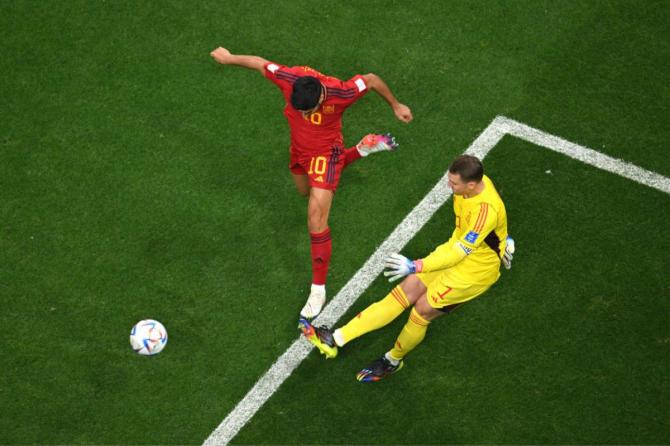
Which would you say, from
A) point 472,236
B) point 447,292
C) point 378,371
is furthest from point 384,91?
point 378,371

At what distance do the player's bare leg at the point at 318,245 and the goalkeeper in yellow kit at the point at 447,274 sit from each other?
0.33 meters

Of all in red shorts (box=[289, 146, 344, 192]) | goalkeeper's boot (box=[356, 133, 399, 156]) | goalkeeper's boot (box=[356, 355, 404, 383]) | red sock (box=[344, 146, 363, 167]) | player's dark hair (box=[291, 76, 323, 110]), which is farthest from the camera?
red sock (box=[344, 146, 363, 167])

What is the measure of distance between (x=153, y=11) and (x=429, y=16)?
133 inches

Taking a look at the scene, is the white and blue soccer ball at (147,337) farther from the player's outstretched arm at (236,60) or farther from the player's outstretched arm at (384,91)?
the player's outstretched arm at (384,91)

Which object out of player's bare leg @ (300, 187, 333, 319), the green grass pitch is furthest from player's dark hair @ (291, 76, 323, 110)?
the green grass pitch

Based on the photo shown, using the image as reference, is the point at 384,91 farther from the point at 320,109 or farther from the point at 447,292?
the point at 447,292

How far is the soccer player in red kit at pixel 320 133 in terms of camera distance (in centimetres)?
746

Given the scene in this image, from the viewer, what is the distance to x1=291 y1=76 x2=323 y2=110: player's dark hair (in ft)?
23.0

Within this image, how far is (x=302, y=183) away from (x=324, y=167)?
71 centimetres

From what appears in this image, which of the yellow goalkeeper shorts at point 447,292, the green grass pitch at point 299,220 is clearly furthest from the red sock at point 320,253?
the yellow goalkeeper shorts at point 447,292

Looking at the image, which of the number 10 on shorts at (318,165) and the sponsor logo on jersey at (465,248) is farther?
the number 10 on shorts at (318,165)

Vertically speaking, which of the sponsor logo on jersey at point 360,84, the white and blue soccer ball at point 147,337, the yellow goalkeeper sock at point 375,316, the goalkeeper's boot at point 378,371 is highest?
the sponsor logo on jersey at point 360,84

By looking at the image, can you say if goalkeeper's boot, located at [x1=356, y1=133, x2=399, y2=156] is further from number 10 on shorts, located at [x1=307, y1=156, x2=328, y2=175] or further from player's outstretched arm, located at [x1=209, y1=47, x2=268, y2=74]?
player's outstretched arm, located at [x1=209, y1=47, x2=268, y2=74]

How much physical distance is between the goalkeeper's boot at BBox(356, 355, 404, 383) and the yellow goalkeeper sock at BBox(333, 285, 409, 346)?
1.02 ft
